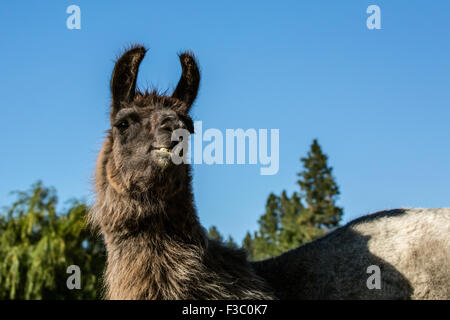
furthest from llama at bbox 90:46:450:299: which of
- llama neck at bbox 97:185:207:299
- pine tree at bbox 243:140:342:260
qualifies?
pine tree at bbox 243:140:342:260

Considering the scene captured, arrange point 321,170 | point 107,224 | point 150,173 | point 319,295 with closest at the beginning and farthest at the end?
point 150,173
point 107,224
point 319,295
point 321,170

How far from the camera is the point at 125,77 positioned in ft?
15.7

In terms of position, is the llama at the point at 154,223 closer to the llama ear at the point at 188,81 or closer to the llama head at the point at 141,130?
the llama head at the point at 141,130

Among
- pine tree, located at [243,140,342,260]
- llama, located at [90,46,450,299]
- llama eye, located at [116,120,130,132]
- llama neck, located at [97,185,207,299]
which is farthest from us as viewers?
pine tree, located at [243,140,342,260]

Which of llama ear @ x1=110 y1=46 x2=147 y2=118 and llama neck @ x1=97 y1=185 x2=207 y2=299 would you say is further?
llama ear @ x1=110 y1=46 x2=147 y2=118

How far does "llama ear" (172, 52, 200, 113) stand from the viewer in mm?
5004

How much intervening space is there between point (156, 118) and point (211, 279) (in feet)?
5.34

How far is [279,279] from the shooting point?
16.5 ft

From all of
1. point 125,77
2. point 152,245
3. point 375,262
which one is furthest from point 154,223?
point 375,262

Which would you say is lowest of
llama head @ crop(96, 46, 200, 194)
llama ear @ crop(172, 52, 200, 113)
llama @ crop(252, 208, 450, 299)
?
llama @ crop(252, 208, 450, 299)

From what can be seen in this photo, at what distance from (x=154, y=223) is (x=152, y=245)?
0.68 feet

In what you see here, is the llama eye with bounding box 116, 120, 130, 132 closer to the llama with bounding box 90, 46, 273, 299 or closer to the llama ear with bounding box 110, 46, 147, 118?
the llama with bounding box 90, 46, 273, 299
